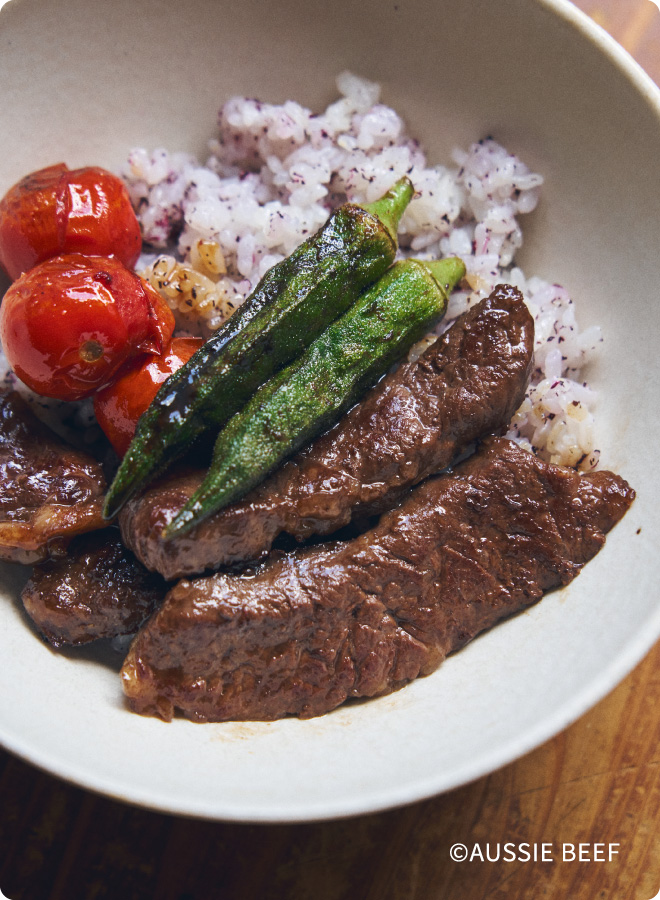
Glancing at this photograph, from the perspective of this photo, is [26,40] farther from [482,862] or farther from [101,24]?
[482,862]

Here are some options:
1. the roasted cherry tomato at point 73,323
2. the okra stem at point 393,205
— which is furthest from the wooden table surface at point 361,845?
the okra stem at point 393,205

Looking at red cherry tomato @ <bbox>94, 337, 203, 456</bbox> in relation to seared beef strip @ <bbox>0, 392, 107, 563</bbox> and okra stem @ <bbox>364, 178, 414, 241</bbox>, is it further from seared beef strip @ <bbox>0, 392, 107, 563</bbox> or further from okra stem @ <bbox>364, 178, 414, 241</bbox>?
okra stem @ <bbox>364, 178, 414, 241</bbox>

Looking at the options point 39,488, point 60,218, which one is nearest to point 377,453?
point 39,488

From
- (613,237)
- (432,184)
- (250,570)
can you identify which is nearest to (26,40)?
(432,184)

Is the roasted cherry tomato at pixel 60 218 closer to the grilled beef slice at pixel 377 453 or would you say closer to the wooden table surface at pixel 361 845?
the grilled beef slice at pixel 377 453

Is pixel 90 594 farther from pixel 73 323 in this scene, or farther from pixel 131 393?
pixel 73 323

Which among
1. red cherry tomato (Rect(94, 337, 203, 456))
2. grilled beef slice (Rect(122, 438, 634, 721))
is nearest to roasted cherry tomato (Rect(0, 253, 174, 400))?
red cherry tomato (Rect(94, 337, 203, 456))
